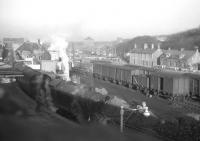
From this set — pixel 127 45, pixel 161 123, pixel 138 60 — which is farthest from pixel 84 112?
pixel 127 45

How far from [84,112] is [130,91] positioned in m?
8.05

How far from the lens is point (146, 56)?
29281 mm

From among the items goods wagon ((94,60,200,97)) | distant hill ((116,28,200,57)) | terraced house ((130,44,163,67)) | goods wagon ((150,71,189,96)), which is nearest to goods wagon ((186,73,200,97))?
goods wagon ((94,60,200,97))

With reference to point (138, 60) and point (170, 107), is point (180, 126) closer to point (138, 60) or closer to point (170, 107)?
point (170, 107)

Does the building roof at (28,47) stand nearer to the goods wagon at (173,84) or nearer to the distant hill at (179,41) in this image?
the goods wagon at (173,84)

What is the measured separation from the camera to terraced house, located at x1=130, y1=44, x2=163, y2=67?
91.9ft

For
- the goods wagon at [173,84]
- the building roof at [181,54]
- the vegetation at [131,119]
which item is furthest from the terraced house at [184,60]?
the vegetation at [131,119]

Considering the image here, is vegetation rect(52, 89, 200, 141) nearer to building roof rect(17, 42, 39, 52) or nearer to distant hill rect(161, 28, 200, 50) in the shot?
building roof rect(17, 42, 39, 52)

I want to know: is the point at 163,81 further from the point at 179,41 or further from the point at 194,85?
the point at 179,41

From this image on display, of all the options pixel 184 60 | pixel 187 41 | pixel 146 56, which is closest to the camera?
pixel 184 60

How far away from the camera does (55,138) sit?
0.92 metres

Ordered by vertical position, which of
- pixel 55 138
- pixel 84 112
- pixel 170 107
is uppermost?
pixel 55 138

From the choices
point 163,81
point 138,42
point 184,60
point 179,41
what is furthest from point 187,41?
point 163,81

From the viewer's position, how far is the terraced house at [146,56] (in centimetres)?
2802
